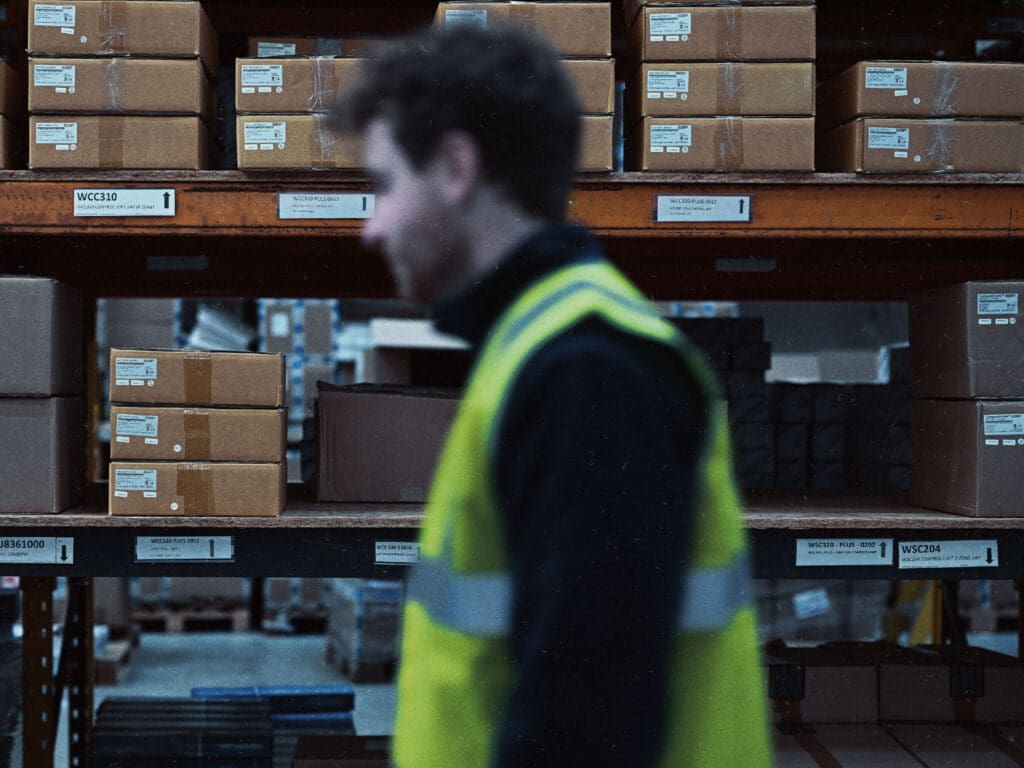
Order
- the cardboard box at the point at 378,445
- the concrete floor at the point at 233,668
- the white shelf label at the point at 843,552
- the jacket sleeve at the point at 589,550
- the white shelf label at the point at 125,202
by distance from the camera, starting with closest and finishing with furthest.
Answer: the jacket sleeve at the point at 589,550
the white shelf label at the point at 125,202
the white shelf label at the point at 843,552
the cardboard box at the point at 378,445
the concrete floor at the point at 233,668

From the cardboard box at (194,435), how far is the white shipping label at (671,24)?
1.29 m

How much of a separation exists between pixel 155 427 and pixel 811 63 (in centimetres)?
177

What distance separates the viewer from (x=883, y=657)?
2.93 meters

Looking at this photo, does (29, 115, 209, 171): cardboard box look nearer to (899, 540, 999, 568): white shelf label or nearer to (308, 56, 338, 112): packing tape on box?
(308, 56, 338, 112): packing tape on box

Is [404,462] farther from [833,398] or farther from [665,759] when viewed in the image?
[665,759]

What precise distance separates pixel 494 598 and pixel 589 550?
0.39ft

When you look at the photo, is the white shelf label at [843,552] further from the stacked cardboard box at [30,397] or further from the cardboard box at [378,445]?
the stacked cardboard box at [30,397]

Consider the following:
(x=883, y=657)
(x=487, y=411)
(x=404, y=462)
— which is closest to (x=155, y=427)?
(x=404, y=462)

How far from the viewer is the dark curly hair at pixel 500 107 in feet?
2.84

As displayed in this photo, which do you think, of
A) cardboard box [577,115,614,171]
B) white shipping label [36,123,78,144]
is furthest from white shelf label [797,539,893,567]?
white shipping label [36,123,78,144]

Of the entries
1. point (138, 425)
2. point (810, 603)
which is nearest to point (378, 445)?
point (138, 425)

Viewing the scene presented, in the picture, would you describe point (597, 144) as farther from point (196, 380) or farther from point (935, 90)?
point (196, 380)

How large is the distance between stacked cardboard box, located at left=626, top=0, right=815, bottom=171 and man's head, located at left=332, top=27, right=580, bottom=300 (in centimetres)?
129

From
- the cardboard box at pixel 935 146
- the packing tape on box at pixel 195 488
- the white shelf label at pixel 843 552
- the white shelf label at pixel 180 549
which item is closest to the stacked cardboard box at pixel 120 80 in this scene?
the packing tape on box at pixel 195 488
